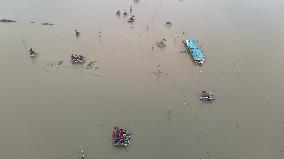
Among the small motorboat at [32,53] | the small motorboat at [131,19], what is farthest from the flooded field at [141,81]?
the small motorboat at [32,53]

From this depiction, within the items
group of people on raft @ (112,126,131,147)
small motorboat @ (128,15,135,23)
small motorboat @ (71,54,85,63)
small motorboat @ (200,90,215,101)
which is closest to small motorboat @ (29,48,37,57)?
small motorboat @ (71,54,85,63)

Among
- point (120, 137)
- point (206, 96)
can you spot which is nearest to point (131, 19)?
point (206, 96)

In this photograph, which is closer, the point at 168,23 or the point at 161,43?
the point at 161,43

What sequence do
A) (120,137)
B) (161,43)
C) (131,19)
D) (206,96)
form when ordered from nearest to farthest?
1. (120,137)
2. (206,96)
3. (161,43)
4. (131,19)

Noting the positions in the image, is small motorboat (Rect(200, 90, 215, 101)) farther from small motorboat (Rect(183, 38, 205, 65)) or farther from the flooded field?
small motorboat (Rect(183, 38, 205, 65))

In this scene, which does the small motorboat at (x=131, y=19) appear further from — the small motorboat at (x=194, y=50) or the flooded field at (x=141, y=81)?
the small motorboat at (x=194, y=50)

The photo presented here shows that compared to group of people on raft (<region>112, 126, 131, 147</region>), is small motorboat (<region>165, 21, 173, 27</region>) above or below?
above

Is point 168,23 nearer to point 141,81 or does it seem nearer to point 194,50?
point 194,50
